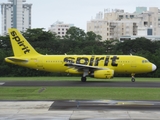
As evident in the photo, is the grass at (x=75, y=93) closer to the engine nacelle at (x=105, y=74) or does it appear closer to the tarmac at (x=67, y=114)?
the tarmac at (x=67, y=114)

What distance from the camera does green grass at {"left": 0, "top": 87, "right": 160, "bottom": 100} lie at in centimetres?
3372

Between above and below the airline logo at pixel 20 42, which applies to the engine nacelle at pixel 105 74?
below

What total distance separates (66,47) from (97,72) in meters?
53.0

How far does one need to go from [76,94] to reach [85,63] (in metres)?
16.2

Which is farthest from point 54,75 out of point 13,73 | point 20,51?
point 20,51

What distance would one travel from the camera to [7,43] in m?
97.9

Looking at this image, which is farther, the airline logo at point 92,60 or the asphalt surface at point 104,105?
the airline logo at point 92,60

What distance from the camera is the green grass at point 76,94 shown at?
1328 inches

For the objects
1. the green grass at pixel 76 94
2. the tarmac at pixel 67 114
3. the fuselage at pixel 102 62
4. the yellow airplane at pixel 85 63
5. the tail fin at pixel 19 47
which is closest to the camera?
the tarmac at pixel 67 114

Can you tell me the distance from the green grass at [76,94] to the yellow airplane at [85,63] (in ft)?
32.2

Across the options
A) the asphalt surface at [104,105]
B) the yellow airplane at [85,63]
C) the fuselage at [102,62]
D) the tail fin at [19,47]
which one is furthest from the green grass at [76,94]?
the tail fin at [19,47]

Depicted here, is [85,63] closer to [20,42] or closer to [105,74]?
[105,74]

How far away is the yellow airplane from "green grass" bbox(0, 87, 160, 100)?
982 cm

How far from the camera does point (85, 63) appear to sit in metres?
52.3
